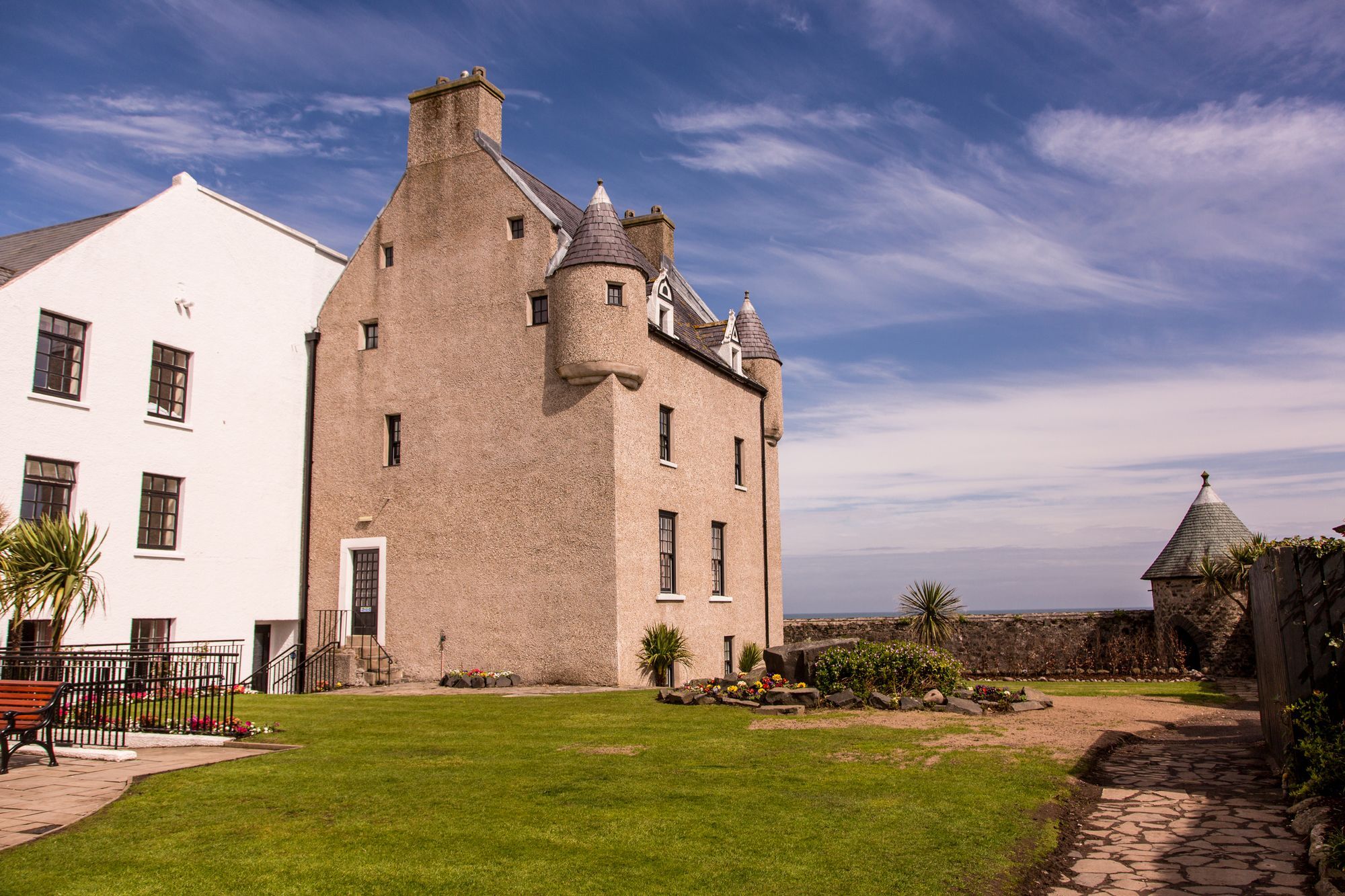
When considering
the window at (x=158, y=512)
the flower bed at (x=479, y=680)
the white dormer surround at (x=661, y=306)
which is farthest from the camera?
the white dormer surround at (x=661, y=306)

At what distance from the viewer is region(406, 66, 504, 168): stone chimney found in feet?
81.6

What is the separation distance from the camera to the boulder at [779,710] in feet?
52.3

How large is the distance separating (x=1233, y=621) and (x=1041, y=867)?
78.7ft

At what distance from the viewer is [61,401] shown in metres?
19.9

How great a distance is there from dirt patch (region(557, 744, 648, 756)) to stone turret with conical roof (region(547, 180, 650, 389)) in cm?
1100

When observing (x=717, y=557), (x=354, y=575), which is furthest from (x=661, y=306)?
→ (x=354, y=575)

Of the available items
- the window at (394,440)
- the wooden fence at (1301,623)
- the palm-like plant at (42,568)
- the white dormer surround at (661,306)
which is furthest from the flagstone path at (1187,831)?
the window at (394,440)

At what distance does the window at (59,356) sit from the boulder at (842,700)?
664 inches

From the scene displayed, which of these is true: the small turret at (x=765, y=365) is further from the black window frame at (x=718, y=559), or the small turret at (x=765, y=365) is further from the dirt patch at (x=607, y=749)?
the dirt patch at (x=607, y=749)

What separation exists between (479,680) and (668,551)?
19.0 ft

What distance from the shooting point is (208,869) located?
6742 millimetres

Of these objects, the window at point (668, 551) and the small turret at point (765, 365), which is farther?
the small turret at point (765, 365)

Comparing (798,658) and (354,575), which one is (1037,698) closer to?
(798,658)

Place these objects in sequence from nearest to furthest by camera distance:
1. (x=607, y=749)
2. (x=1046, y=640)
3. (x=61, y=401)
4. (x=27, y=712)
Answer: (x=27, y=712) < (x=607, y=749) < (x=61, y=401) < (x=1046, y=640)
